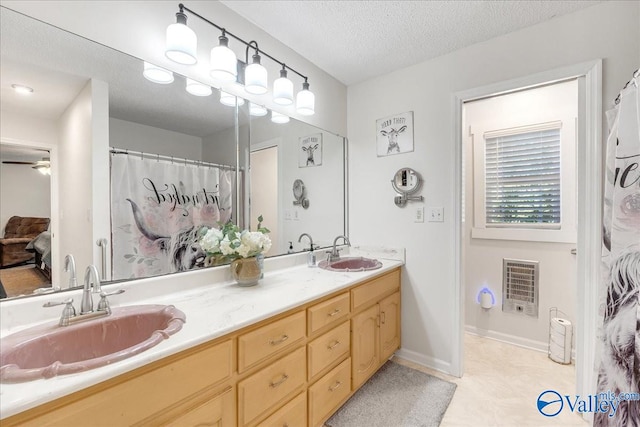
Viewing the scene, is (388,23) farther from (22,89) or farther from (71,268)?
(71,268)

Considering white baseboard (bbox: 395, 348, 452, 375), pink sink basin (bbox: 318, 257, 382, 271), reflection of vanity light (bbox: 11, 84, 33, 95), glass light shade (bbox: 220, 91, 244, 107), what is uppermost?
glass light shade (bbox: 220, 91, 244, 107)

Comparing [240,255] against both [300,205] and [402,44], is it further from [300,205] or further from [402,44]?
[402,44]

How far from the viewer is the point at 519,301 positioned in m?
2.48

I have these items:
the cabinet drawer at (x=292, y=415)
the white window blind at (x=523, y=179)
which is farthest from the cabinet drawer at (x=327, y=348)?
the white window blind at (x=523, y=179)

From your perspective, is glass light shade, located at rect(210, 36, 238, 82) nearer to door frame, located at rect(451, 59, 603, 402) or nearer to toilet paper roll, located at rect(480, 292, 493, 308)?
door frame, located at rect(451, 59, 603, 402)

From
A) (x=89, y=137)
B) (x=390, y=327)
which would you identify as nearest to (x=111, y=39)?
(x=89, y=137)

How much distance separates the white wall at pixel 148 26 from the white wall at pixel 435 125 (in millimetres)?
912

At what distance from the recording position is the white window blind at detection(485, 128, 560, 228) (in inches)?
93.0

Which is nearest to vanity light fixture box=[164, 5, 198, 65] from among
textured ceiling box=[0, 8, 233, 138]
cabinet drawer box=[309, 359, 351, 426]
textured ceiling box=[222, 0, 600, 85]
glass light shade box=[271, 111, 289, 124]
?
textured ceiling box=[0, 8, 233, 138]

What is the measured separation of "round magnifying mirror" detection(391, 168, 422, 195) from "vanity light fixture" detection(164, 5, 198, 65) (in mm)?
1602

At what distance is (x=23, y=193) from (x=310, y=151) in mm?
Result: 1667

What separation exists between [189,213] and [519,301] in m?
2.79

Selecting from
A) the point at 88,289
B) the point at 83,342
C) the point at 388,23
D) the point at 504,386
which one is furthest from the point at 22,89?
the point at 504,386

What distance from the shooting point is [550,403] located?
1.73 meters
